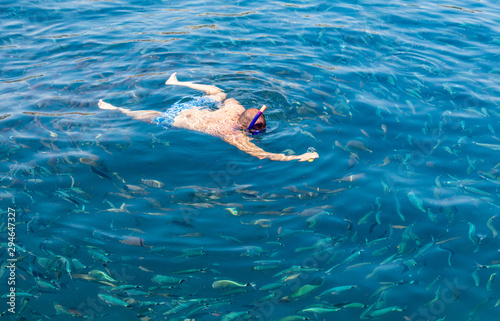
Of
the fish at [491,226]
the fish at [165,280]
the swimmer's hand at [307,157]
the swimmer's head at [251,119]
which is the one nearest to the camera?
the fish at [165,280]

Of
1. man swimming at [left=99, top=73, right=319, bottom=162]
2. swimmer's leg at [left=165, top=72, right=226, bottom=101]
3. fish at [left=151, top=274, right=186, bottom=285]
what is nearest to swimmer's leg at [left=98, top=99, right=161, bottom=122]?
man swimming at [left=99, top=73, right=319, bottom=162]

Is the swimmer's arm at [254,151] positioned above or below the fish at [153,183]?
above

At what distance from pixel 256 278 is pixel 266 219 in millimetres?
1210

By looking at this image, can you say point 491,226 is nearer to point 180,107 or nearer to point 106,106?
point 180,107

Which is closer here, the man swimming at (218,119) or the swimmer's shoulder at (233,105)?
the man swimming at (218,119)

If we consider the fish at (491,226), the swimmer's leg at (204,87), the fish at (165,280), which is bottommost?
the fish at (165,280)

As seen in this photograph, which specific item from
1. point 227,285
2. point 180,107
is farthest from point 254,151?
point 227,285

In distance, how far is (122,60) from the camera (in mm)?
12234

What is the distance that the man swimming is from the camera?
27.7ft

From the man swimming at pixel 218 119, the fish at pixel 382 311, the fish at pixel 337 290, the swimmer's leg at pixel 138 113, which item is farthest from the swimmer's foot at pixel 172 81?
the fish at pixel 382 311

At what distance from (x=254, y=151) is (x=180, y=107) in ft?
7.32

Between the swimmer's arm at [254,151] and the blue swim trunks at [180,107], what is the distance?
1.32 meters

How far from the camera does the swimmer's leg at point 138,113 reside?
9375 millimetres

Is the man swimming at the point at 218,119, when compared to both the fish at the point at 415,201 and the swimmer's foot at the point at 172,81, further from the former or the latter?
the fish at the point at 415,201
